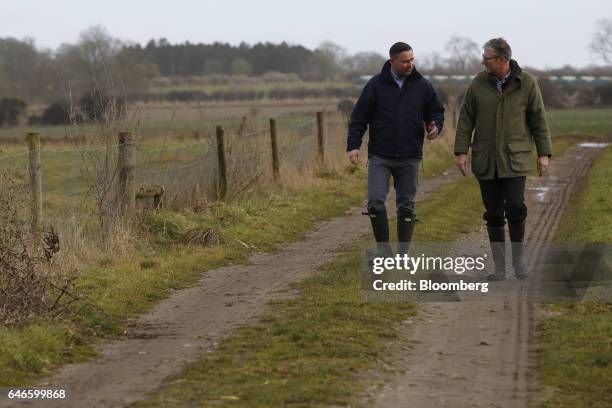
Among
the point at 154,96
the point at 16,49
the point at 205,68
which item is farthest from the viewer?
the point at 205,68

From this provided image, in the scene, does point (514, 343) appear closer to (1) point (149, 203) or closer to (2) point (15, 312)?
(2) point (15, 312)

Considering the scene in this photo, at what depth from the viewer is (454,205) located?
1719 cm

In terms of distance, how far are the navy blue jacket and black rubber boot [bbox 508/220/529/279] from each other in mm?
1108

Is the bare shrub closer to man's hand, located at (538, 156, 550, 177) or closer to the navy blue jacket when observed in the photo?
the navy blue jacket

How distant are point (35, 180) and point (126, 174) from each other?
1784 mm

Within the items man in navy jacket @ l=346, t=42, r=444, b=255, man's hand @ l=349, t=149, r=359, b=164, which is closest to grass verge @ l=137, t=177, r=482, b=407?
man in navy jacket @ l=346, t=42, r=444, b=255

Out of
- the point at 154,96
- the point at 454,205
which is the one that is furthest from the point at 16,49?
the point at 454,205

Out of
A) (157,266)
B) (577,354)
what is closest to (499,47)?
(577,354)

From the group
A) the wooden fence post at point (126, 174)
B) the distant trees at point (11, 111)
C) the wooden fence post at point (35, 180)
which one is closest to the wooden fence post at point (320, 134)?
the wooden fence post at point (126, 174)

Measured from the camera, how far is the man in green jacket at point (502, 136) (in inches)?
384

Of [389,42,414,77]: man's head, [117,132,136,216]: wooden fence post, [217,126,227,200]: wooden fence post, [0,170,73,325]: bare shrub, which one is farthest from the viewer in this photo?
[217,126,227,200]: wooden fence post

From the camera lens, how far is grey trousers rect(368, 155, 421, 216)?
10484 millimetres

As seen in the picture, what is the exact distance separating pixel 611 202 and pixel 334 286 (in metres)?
8.01

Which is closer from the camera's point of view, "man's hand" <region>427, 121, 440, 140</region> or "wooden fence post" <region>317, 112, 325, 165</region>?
"man's hand" <region>427, 121, 440, 140</region>
